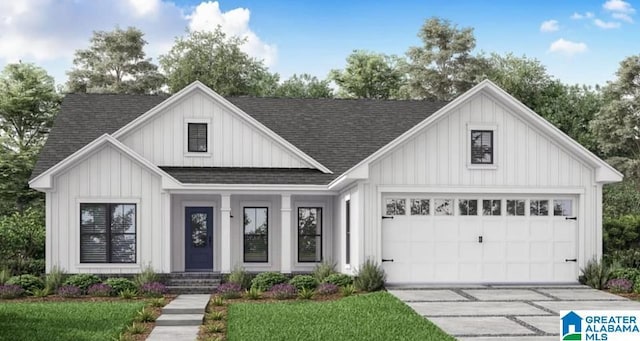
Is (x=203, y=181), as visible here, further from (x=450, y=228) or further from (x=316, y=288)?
(x=450, y=228)

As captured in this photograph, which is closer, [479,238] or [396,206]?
[396,206]

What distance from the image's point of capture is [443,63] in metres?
53.2

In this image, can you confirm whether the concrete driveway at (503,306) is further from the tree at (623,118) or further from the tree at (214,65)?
the tree at (214,65)

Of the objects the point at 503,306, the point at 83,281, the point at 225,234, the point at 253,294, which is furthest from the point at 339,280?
the point at 83,281

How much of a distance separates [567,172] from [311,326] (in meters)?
10.4

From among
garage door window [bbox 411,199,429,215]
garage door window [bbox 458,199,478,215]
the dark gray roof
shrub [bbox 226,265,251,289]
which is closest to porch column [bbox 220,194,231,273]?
the dark gray roof

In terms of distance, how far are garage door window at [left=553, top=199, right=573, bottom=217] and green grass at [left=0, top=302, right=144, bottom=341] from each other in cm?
1119

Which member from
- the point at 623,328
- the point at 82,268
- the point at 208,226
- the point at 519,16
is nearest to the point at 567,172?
the point at 623,328

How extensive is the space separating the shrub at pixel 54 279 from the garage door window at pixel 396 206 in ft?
28.0

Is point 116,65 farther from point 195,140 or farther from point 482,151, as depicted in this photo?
point 482,151

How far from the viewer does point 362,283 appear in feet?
65.1

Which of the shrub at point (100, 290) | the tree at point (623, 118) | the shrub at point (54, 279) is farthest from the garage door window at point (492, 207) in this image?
the tree at point (623, 118)

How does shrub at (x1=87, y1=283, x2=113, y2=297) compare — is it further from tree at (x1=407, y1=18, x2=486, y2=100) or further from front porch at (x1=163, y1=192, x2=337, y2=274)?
tree at (x1=407, y1=18, x2=486, y2=100)

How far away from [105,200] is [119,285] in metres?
2.75
